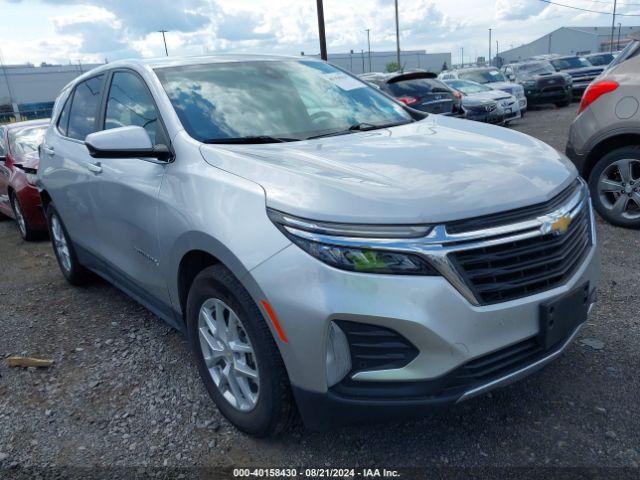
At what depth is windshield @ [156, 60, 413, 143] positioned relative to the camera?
291 cm

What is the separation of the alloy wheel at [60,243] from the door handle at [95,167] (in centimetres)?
116

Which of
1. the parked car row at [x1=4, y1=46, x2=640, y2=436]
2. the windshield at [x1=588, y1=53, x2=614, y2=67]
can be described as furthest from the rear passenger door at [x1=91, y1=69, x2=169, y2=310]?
the windshield at [x1=588, y1=53, x2=614, y2=67]

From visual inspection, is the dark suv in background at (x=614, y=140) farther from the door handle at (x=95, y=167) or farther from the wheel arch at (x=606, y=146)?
the door handle at (x=95, y=167)

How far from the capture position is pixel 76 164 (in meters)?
3.92

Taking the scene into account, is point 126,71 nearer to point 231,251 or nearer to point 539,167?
point 231,251

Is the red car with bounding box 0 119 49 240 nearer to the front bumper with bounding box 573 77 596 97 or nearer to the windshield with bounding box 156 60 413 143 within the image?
the windshield with bounding box 156 60 413 143

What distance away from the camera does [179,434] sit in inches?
105

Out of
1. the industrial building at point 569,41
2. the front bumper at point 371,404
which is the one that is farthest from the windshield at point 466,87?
the industrial building at point 569,41

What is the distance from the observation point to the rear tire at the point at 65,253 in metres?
4.56

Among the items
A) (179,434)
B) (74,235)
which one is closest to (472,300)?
(179,434)

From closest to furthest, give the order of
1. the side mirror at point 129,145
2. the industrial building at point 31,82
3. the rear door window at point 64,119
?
the side mirror at point 129,145 < the rear door window at point 64,119 < the industrial building at point 31,82

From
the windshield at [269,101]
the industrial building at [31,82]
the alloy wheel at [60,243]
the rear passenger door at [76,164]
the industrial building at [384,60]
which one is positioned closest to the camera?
the windshield at [269,101]

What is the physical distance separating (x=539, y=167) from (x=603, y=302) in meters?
1.70

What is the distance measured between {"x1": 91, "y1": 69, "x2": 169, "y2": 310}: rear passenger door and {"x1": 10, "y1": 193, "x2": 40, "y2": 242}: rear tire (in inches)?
142
